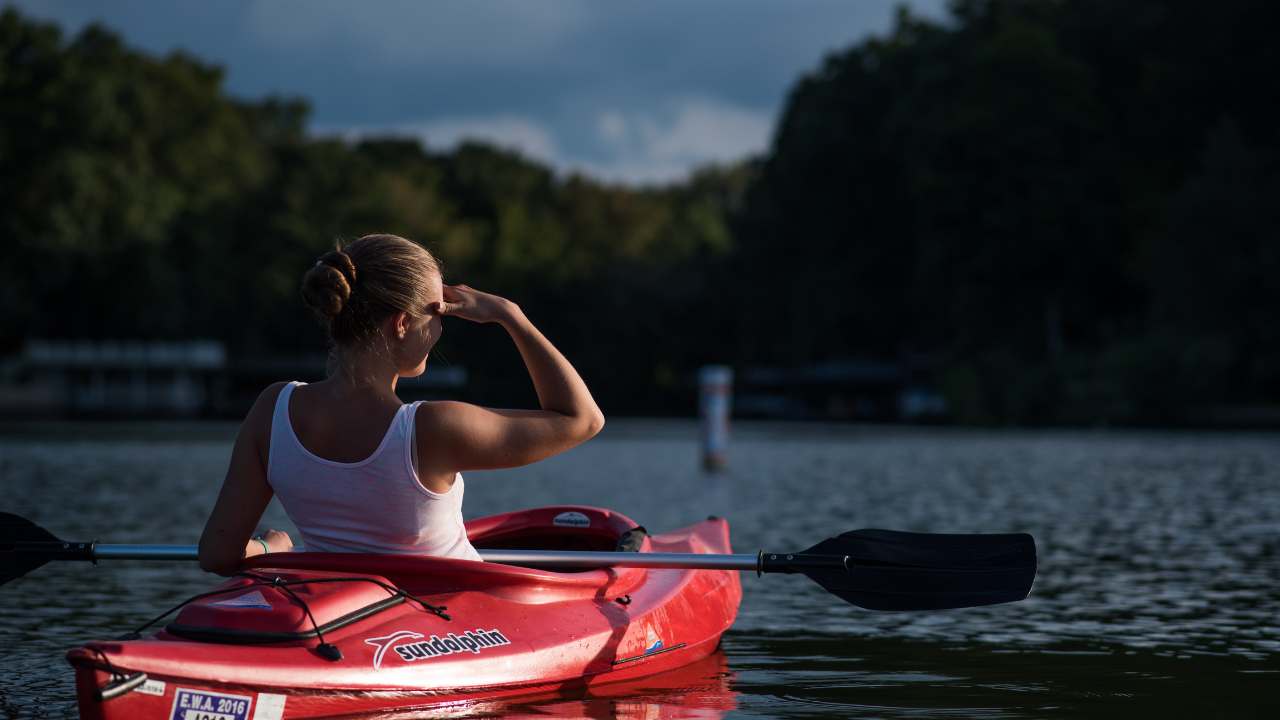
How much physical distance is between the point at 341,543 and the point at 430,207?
84604 millimetres

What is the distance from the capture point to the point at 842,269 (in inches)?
2857

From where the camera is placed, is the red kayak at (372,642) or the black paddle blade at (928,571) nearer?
the red kayak at (372,642)

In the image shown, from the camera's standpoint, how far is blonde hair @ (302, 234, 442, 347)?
5.46 m

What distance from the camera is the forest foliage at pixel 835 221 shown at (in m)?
52.8

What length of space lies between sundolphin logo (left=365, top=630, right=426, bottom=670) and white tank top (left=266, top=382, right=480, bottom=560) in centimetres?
28

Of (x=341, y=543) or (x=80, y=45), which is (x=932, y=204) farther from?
(x=341, y=543)

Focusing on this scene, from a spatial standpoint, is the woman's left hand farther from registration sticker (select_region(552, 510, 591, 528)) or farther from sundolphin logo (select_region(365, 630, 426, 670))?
registration sticker (select_region(552, 510, 591, 528))

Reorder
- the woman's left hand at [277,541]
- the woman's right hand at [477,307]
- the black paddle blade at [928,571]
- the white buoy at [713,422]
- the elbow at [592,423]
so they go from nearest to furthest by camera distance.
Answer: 1. the woman's right hand at [477,307]
2. the elbow at [592,423]
3. the woman's left hand at [277,541]
4. the black paddle blade at [928,571]
5. the white buoy at [713,422]

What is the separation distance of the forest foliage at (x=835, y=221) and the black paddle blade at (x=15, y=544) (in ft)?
149

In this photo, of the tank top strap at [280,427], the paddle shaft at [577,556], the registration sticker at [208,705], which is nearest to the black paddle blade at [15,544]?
the paddle shaft at [577,556]

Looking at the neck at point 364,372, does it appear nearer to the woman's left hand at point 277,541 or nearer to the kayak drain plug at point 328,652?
the kayak drain plug at point 328,652

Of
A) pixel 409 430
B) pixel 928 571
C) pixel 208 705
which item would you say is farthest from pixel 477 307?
pixel 928 571

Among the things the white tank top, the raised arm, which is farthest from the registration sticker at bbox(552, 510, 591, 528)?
the raised arm

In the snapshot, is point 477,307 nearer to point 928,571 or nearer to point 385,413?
point 385,413
